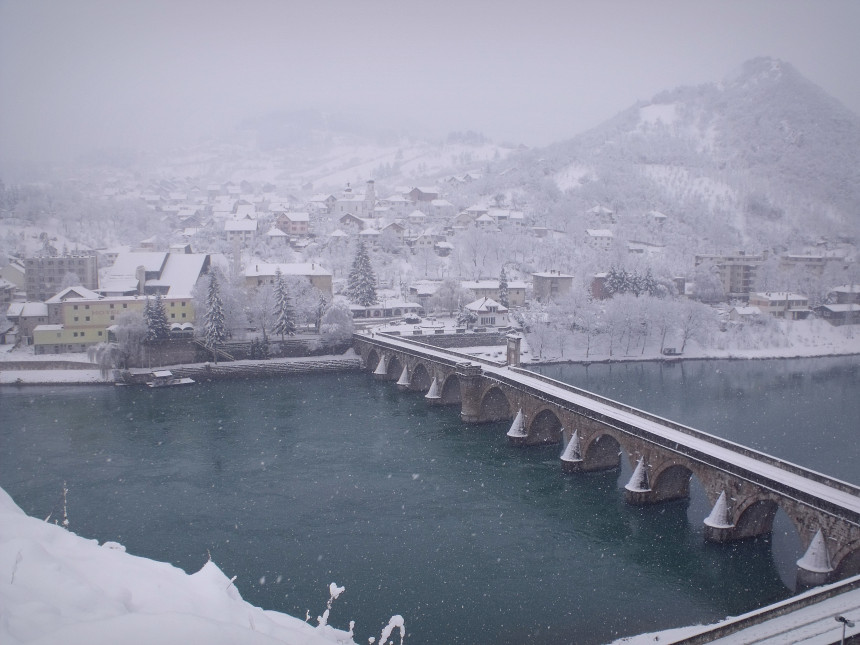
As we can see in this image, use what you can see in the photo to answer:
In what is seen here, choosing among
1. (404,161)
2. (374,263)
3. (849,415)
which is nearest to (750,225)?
(374,263)

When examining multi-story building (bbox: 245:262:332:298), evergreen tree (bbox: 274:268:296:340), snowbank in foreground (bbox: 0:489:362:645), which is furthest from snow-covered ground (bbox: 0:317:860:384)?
snowbank in foreground (bbox: 0:489:362:645)

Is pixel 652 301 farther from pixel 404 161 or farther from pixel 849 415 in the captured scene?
pixel 404 161

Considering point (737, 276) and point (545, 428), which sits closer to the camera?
point (545, 428)

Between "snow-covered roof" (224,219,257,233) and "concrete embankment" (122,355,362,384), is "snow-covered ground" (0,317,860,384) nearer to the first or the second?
"concrete embankment" (122,355,362,384)

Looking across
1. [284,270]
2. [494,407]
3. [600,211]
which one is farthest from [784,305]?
[284,270]

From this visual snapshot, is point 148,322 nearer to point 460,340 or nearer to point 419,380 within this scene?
point 419,380
